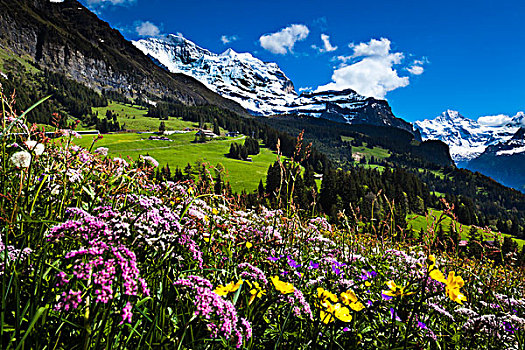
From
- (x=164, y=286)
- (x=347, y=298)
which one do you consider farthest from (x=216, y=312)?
(x=347, y=298)

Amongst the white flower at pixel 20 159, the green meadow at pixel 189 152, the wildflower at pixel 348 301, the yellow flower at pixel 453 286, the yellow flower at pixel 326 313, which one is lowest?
the green meadow at pixel 189 152

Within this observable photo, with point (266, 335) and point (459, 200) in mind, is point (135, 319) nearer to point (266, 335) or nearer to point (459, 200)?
point (266, 335)

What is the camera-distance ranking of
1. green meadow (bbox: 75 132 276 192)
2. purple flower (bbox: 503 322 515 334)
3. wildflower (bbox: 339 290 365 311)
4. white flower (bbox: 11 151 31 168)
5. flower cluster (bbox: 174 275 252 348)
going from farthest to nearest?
green meadow (bbox: 75 132 276 192)
purple flower (bbox: 503 322 515 334)
wildflower (bbox: 339 290 365 311)
white flower (bbox: 11 151 31 168)
flower cluster (bbox: 174 275 252 348)

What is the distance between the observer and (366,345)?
9.55 feet

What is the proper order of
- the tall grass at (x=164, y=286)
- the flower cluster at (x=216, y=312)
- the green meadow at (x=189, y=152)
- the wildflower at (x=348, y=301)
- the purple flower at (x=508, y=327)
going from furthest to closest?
the green meadow at (x=189, y=152) < the purple flower at (x=508, y=327) < the wildflower at (x=348, y=301) < the flower cluster at (x=216, y=312) < the tall grass at (x=164, y=286)

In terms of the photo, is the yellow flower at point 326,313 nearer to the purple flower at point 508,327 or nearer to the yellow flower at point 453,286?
the yellow flower at point 453,286

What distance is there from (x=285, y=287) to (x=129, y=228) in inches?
47.0

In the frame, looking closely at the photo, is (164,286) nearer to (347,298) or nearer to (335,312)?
(335,312)

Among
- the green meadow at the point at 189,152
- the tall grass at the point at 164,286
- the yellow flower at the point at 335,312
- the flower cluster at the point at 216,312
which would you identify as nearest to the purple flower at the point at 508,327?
the tall grass at the point at 164,286

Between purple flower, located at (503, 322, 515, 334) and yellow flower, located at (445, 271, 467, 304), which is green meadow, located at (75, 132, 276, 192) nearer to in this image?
purple flower, located at (503, 322, 515, 334)

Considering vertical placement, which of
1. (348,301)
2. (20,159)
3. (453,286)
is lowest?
(348,301)

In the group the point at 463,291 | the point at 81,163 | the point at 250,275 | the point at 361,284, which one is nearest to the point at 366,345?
the point at 361,284

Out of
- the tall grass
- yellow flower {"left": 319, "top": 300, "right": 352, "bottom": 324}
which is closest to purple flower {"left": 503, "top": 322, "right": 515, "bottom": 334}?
the tall grass

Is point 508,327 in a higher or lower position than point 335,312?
lower
